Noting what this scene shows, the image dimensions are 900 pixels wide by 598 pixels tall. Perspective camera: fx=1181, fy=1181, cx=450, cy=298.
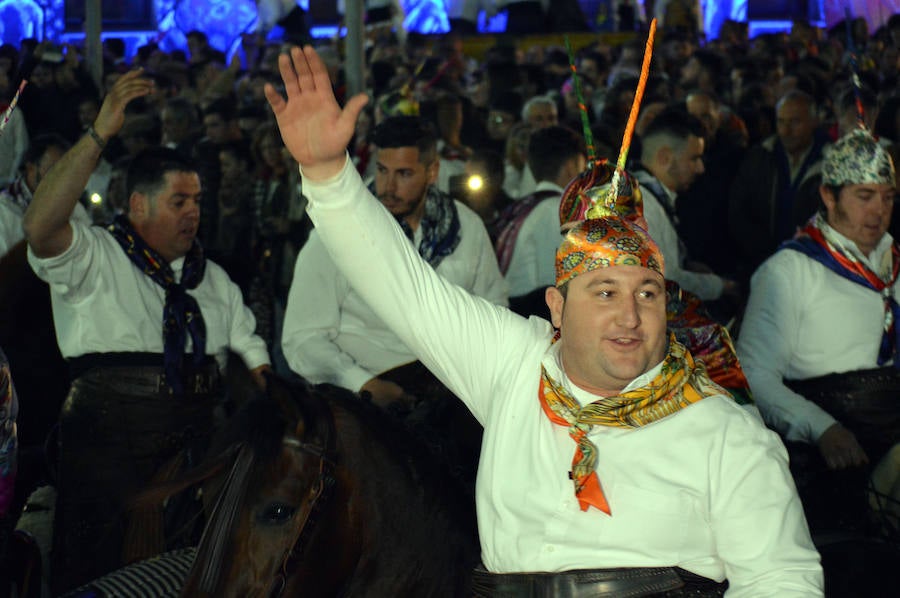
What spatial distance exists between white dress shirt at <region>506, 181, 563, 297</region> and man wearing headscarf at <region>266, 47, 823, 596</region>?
3418 millimetres

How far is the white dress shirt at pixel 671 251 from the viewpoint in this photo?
6090 millimetres

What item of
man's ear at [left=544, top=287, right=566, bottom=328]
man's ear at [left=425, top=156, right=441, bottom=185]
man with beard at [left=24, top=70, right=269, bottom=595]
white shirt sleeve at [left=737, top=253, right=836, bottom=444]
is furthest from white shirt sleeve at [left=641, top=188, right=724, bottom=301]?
man's ear at [left=544, top=287, right=566, bottom=328]

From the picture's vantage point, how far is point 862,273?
498 cm

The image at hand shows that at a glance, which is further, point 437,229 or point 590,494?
point 437,229

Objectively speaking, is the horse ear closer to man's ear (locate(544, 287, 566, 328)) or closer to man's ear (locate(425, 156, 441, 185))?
man's ear (locate(544, 287, 566, 328))

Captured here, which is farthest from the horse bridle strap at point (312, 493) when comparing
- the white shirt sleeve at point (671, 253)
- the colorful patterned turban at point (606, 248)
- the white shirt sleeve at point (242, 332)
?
the white shirt sleeve at point (671, 253)

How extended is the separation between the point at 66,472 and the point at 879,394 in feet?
11.2

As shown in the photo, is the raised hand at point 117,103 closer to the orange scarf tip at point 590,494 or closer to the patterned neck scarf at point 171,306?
the patterned neck scarf at point 171,306

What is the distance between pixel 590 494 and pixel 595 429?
168 millimetres

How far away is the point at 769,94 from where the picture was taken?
11.7m

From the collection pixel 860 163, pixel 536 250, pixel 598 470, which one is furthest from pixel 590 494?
pixel 536 250

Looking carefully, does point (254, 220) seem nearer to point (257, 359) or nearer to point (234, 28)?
point (257, 359)

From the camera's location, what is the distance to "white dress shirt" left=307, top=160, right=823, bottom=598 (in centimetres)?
263

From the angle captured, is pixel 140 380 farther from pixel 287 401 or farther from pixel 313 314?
pixel 287 401
